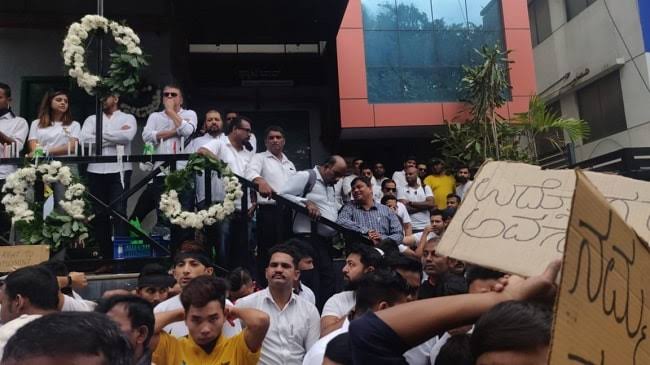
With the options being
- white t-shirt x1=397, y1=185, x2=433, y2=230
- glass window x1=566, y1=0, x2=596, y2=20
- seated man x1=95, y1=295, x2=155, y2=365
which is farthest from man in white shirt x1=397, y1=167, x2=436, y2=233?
glass window x1=566, y1=0, x2=596, y2=20

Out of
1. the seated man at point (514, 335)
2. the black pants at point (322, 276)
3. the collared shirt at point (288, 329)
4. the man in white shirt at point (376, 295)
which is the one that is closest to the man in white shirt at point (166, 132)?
the black pants at point (322, 276)

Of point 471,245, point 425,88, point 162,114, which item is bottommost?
point 471,245

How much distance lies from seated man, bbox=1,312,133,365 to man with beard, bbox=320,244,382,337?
233 cm

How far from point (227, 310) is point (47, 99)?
470cm

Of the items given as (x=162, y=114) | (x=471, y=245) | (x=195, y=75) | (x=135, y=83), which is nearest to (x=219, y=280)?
(x=471, y=245)

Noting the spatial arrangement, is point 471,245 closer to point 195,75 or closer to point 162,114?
point 162,114

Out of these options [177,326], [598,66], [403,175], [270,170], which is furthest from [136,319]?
[598,66]

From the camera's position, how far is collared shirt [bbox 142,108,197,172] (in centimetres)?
723

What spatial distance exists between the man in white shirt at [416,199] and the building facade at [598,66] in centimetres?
761

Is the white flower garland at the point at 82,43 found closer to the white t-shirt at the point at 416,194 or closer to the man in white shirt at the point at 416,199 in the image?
the man in white shirt at the point at 416,199

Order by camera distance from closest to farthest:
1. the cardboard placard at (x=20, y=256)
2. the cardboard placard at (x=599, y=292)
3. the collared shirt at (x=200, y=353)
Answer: the cardboard placard at (x=599, y=292), the collared shirt at (x=200, y=353), the cardboard placard at (x=20, y=256)

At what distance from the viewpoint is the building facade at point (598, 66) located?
14406 millimetres

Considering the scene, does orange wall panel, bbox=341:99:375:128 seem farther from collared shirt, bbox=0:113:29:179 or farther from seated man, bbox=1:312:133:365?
seated man, bbox=1:312:133:365

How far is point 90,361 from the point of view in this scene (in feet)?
4.56
